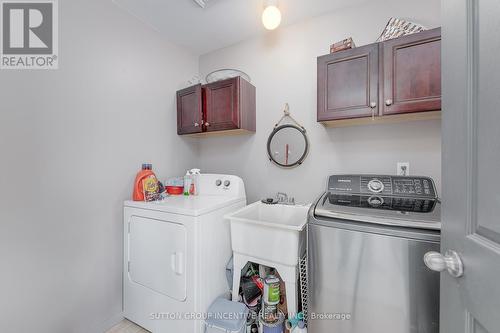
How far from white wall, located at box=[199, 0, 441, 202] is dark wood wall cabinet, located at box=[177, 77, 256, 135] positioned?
7.9 inches

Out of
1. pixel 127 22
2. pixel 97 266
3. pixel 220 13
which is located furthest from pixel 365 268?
pixel 127 22

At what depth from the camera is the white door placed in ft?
1.53

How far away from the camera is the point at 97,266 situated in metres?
1.56

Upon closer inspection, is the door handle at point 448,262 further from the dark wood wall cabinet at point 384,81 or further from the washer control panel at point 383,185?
the dark wood wall cabinet at point 384,81

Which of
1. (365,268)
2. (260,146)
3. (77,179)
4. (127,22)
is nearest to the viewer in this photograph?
(365,268)

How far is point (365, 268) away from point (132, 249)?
167cm

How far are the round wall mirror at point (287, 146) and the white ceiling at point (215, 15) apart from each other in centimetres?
100

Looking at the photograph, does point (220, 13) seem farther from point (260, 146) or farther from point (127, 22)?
point (260, 146)

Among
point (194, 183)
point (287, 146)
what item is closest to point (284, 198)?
point (287, 146)

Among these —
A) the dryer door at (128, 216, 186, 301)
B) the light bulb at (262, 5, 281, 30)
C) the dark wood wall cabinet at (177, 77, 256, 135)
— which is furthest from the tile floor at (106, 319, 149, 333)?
the light bulb at (262, 5, 281, 30)

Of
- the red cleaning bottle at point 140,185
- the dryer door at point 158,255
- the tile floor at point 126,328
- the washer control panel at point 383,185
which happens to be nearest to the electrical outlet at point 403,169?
the washer control panel at point 383,185

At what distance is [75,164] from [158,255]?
0.89m

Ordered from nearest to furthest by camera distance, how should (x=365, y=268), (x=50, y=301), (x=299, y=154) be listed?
(x=365, y=268)
(x=50, y=301)
(x=299, y=154)

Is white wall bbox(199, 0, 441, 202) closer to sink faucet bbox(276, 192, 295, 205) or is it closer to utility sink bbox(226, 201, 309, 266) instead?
sink faucet bbox(276, 192, 295, 205)
